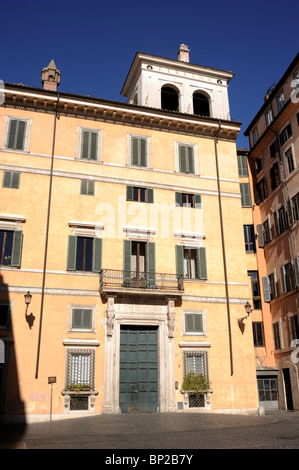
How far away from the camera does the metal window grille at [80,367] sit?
780 inches

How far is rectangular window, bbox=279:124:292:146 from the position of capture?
89.6ft

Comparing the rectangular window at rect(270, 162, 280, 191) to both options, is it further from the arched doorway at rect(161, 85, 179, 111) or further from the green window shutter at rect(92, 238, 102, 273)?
the green window shutter at rect(92, 238, 102, 273)

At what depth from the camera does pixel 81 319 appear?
68.1 feet

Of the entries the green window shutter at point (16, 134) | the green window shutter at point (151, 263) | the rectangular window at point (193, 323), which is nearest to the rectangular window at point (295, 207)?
the rectangular window at point (193, 323)

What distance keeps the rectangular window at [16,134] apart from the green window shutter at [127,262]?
7609 mm

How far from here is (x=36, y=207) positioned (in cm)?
2203

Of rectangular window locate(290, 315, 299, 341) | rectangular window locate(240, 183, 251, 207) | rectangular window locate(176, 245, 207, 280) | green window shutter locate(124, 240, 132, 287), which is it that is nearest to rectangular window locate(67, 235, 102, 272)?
green window shutter locate(124, 240, 132, 287)

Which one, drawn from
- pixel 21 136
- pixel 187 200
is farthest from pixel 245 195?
Answer: pixel 21 136

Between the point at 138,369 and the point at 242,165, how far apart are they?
1790cm

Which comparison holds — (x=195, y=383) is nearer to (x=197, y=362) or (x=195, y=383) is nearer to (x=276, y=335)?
(x=197, y=362)

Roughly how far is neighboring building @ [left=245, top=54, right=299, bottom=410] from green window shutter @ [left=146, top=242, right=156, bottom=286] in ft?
28.1

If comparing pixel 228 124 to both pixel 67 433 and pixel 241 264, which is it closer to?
pixel 241 264

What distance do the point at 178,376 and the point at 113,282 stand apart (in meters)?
5.57
